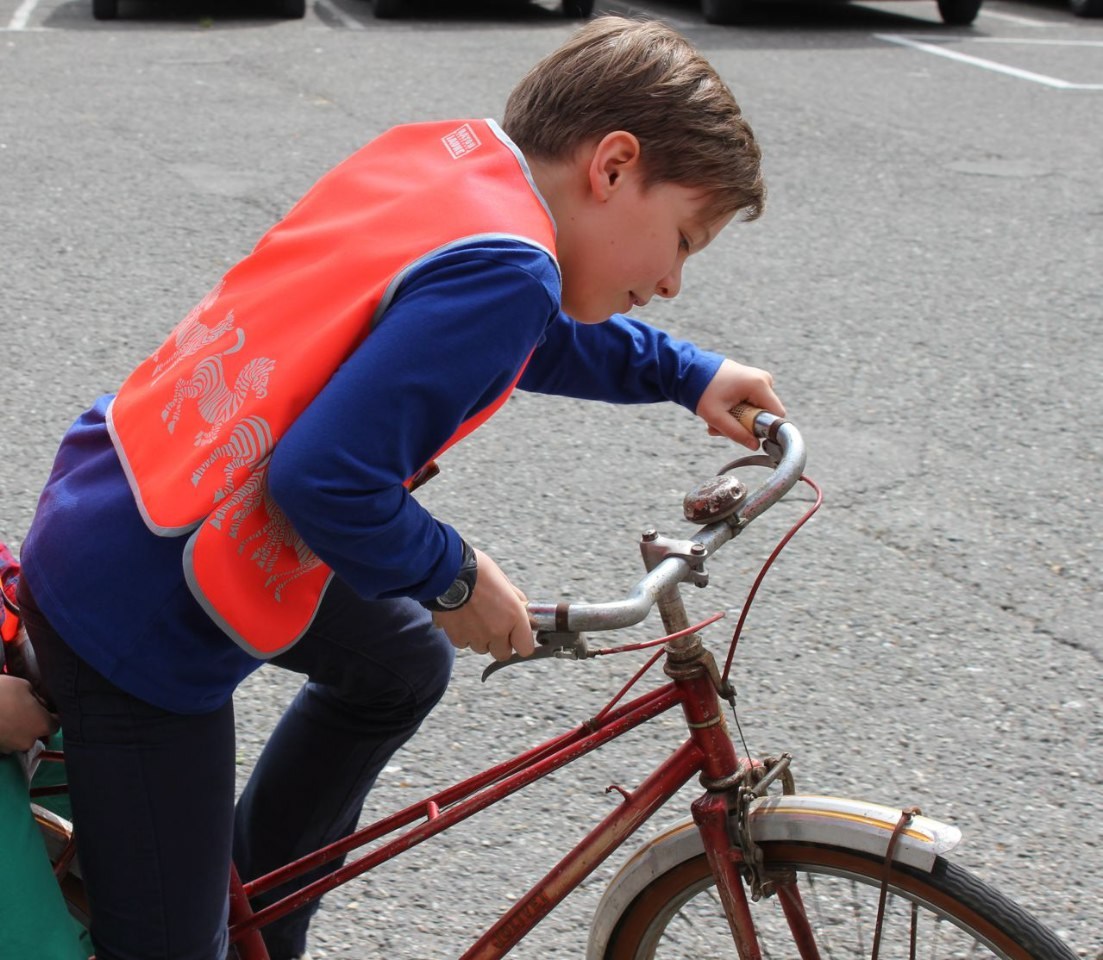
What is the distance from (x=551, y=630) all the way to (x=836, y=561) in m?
2.33

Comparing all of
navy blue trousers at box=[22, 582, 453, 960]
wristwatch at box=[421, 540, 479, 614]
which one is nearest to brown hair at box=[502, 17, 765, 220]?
wristwatch at box=[421, 540, 479, 614]

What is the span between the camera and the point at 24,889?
1.80 meters

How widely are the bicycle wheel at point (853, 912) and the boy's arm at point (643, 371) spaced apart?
55 cm

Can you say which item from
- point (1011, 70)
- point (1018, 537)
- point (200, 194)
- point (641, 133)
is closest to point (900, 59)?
point (1011, 70)

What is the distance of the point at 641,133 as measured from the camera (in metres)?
1.70

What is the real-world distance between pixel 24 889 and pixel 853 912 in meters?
1.08

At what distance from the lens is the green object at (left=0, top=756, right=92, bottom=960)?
5.85ft

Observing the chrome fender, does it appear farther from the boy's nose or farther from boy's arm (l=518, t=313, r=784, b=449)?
the boy's nose

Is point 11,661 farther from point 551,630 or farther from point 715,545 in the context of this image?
point 715,545

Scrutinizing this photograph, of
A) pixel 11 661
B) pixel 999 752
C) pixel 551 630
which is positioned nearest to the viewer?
pixel 551 630

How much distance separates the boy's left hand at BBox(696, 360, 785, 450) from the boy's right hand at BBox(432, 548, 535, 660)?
493 mm

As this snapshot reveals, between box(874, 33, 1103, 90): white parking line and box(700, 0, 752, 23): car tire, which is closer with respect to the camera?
box(874, 33, 1103, 90): white parking line

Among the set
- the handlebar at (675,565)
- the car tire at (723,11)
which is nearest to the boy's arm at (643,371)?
the handlebar at (675,565)

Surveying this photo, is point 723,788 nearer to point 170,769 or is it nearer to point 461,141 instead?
point 170,769
